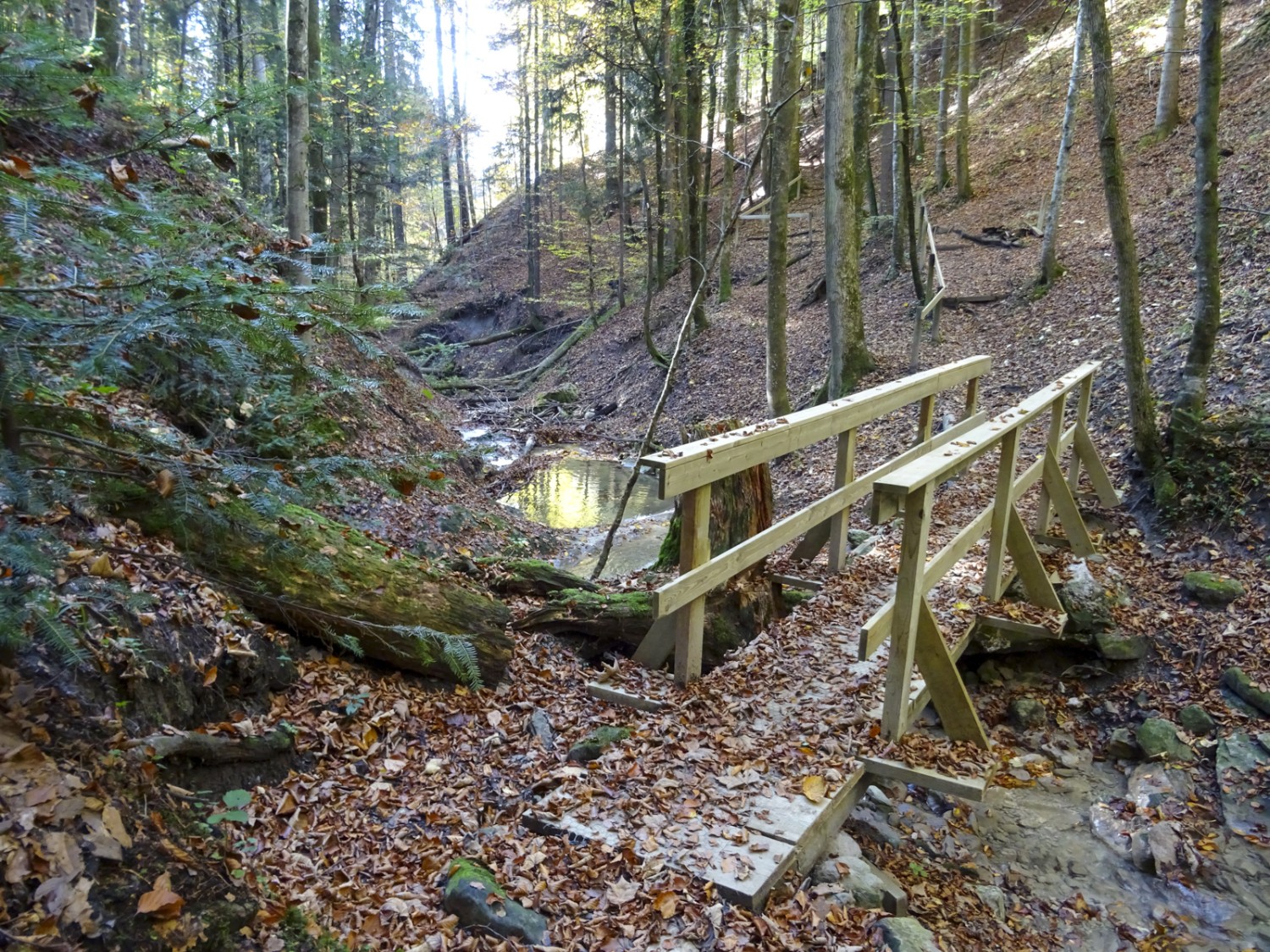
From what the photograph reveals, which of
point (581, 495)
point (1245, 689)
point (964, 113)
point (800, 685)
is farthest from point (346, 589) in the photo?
point (964, 113)

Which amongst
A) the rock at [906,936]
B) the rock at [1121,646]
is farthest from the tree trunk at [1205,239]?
the rock at [906,936]

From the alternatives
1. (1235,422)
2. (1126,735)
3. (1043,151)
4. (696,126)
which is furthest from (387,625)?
(1043,151)

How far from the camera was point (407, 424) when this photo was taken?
10773mm

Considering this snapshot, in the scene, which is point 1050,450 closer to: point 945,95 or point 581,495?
point 581,495

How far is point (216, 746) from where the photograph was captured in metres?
3.22

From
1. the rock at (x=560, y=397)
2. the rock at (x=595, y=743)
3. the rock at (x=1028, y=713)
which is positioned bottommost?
the rock at (x=1028, y=713)

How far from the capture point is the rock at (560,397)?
1986 centimetres

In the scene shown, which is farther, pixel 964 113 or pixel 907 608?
pixel 964 113

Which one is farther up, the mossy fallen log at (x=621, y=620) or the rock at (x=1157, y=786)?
the mossy fallen log at (x=621, y=620)

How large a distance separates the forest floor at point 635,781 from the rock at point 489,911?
0.16ft

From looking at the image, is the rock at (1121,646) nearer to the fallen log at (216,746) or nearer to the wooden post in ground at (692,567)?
the wooden post in ground at (692,567)

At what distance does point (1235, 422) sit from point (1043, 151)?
53.7 ft

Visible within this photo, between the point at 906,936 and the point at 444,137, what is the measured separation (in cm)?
3925

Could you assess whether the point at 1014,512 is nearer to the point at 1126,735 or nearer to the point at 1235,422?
the point at 1126,735
